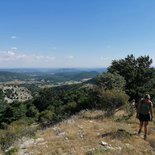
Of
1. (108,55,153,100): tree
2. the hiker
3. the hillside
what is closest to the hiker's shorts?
the hiker

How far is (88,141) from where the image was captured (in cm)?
1429

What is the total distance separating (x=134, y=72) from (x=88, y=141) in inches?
1162

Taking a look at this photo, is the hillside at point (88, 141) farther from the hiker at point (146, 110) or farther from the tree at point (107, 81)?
the tree at point (107, 81)

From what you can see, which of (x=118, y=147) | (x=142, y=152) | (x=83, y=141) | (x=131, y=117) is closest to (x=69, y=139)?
(x=83, y=141)

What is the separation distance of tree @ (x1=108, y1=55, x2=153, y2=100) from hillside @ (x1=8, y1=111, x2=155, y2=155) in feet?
75.2

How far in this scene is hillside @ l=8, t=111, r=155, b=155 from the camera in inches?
508

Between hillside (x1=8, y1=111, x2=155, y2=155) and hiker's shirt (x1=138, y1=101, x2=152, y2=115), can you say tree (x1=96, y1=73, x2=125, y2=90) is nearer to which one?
hillside (x1=8, y1=111, x2=155, y2=155)

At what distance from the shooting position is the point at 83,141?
14320mm

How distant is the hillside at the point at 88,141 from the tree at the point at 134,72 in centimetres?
2293

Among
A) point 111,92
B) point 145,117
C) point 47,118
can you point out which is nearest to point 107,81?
point 111,92

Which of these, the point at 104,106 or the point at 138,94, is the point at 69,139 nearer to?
the point at 104,106

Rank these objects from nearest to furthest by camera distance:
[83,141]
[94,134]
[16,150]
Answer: [16,150]
[83,141]
[94,134]

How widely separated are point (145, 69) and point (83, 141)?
→ 31074 mm

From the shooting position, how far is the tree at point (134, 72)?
1613 inches
